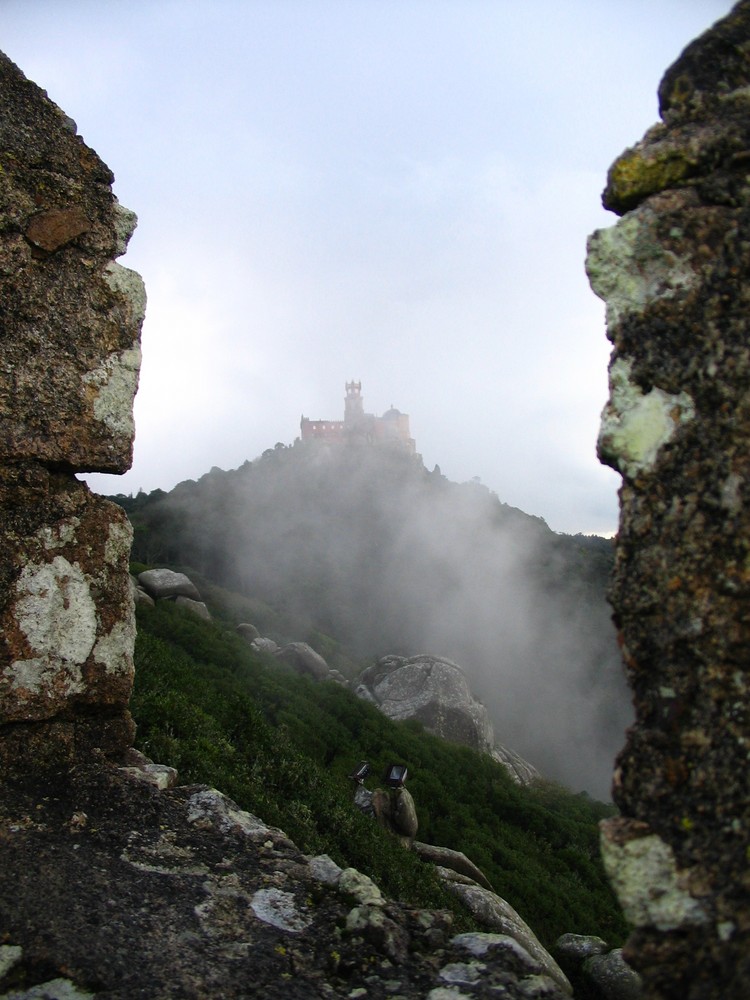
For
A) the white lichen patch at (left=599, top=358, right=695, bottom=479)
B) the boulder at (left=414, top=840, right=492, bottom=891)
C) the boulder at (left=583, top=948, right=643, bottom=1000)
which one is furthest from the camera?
the boulder at (left=414, top=840, right=492, bottom=891)

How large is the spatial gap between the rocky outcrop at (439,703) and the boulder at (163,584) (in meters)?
7.36

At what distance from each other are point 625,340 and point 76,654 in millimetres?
3754

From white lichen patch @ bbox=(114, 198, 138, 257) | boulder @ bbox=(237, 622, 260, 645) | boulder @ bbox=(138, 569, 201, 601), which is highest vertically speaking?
boulder @ bbox=(237, 622, 260, 645)

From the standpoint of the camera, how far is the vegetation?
6.00m

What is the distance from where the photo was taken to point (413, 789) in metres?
13.8

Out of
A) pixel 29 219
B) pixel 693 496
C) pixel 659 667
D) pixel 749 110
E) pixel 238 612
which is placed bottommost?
pixel 659 667

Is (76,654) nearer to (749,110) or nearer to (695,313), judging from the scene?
(695,313)

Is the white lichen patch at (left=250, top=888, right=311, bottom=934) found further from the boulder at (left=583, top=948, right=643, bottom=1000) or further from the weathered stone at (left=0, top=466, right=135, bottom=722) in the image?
the boulder at (left=583, top=948, right=643, bottom=1000)

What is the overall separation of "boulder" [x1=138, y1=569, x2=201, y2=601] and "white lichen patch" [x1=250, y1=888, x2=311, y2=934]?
1819cm

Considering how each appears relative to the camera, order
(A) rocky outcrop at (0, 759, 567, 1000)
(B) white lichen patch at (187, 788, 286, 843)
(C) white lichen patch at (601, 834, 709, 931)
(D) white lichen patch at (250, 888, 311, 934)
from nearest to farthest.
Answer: (C) white lichen patch at (601, 834, 709, 931) → (A) rocky outcrop at (0, 759, 567, 1000) → (D) white lichen patch at (250, 888, 311, 934) → (B) white lichen patch at (187, 788, 286, 843)

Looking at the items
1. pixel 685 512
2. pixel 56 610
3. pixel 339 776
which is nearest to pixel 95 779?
pixel 56 610

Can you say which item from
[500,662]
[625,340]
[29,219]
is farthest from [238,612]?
[625,340]

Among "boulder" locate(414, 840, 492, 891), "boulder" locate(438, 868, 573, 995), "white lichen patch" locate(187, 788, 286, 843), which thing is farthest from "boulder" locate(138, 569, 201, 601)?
"white lichen patch" locate(187, 788, 286, 843)

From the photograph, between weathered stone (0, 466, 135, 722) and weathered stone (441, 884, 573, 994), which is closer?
weathered stone (0, 466, 135, 722)
